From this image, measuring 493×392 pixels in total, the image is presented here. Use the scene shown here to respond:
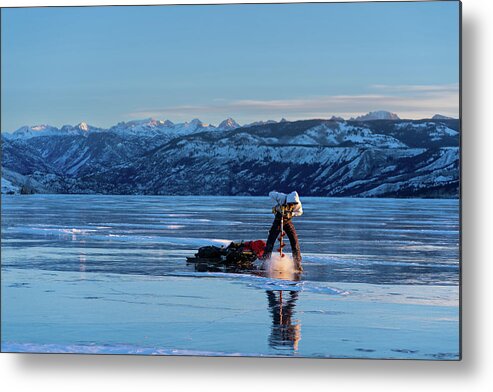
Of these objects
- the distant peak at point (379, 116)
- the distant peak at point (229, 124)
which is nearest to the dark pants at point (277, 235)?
the distant peak at point (229, 124)

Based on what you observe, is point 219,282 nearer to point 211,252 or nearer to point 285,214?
point 211,252

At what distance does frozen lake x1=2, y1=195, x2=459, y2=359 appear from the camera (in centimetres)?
764

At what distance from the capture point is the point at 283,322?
777cm

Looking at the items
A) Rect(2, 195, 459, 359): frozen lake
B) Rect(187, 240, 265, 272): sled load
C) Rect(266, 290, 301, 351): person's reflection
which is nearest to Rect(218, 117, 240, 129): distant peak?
Rect(2, 195, 459, 359): frozen lake

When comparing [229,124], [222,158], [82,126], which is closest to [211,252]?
[222,158]

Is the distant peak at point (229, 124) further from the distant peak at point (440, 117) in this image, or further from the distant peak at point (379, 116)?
the distant peak at point (440, 117)

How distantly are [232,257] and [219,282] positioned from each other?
0.30 m

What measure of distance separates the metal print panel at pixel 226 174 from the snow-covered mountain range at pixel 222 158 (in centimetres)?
2

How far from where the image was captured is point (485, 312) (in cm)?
750

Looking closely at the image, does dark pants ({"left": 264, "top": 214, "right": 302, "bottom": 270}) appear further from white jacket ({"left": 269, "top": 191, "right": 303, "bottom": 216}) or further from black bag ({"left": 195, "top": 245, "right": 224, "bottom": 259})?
black bag ({"left": 195, "top": 245, "right": 224, "bottom": 259})

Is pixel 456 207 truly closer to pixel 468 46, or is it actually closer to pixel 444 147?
pixel 444 147

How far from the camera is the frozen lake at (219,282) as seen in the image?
7637 millimetres

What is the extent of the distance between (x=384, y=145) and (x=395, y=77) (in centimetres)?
74

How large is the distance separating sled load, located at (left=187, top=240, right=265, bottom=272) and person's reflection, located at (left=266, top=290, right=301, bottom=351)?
499mm
